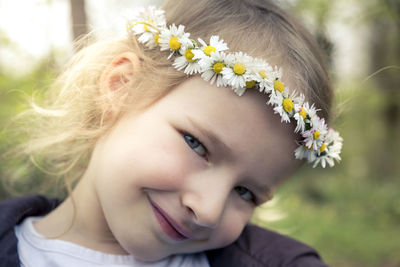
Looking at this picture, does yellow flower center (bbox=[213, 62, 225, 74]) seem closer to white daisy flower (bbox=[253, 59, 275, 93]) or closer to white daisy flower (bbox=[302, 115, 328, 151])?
white daisy flower (bbox=[253, 59, 275, 93])

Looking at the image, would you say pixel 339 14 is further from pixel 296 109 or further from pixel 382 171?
pixel 382 171

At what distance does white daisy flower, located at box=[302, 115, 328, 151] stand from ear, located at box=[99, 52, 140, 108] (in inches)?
30.2

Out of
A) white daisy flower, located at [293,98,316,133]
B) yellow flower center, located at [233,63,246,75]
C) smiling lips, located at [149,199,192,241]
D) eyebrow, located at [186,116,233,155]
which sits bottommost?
smiling lips, located at [149,199,192,241]

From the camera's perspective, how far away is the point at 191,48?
5.29 feet

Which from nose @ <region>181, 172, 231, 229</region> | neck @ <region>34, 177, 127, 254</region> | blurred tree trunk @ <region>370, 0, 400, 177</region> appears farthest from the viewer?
blurred tree trunk @ <region>370, 0, 400, 177</region>

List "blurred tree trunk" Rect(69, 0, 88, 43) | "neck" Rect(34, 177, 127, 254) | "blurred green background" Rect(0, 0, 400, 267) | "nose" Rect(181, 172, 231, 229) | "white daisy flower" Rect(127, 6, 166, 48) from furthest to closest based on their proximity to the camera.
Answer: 1. "blurred green background" Rect(0, 0, 400, 267)
2. "blurred tree trunk" Rect(69, 0, 88, 43)
3. "neck" Rect(34, 177, 127, 254)
4. "white daisy flower" Rect(127, 6, 166, 48)
5. "nose" Rect(181, 172, 231, 229)

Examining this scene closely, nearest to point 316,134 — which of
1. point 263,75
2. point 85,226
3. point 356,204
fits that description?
point 263,75

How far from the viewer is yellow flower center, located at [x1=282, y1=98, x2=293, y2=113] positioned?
1.52 m

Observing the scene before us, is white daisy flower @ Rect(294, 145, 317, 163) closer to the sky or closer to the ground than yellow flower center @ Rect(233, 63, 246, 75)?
closer to the ground

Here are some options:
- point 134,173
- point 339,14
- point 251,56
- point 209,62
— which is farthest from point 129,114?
point 339,14

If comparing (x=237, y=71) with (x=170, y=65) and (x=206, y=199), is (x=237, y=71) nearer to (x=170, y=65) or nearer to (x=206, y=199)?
(x=170, y=65)

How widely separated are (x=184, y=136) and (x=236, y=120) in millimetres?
211

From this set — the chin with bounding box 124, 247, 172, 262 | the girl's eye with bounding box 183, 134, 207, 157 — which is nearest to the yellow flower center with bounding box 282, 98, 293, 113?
the girl's eye with bounding box 183, 134, 207, 157

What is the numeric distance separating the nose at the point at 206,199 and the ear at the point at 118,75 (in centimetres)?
54
